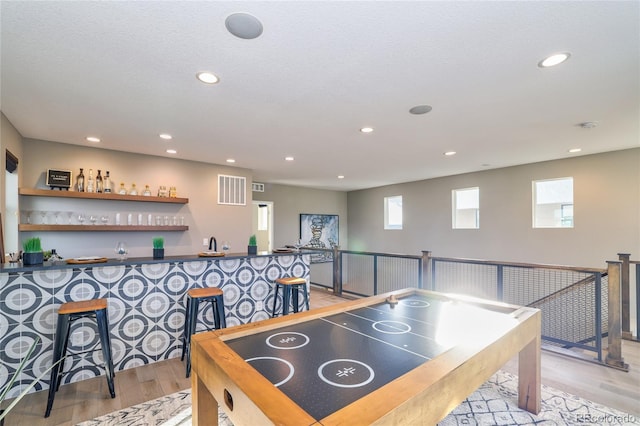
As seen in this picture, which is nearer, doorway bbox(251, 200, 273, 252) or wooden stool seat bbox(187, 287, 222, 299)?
wooden stool seat bbox(187, 287, 222, 299)

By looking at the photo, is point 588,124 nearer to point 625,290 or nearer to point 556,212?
point 625,290

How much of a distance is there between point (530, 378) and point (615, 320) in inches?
67.4

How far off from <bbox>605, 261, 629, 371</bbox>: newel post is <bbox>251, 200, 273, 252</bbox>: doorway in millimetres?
6290

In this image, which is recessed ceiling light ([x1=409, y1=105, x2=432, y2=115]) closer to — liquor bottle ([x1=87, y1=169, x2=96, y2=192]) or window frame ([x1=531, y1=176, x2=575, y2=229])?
window frame ([x1=531, y1=176, x2=575, y2=229])

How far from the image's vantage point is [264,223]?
7777 mm

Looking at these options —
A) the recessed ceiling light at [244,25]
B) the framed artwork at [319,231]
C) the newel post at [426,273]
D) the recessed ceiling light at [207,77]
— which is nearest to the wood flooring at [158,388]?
the newel post at [426,273]

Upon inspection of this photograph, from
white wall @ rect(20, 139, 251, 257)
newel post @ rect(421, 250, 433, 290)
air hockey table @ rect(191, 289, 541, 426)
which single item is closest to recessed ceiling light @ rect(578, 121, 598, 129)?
newel post @ rect(421, 250, 433, 290)

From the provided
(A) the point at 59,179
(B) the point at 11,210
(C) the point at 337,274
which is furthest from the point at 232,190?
(B) the point at 11,210

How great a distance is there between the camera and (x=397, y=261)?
7.48 meters

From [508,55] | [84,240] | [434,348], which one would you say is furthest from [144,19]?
[84,240]

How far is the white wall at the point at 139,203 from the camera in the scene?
13.1 ft

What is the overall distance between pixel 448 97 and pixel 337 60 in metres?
1.17

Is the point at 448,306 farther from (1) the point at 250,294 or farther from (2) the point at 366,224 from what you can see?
(2) the point at 366,224

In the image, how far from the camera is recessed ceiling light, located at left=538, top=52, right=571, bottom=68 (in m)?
1.98
